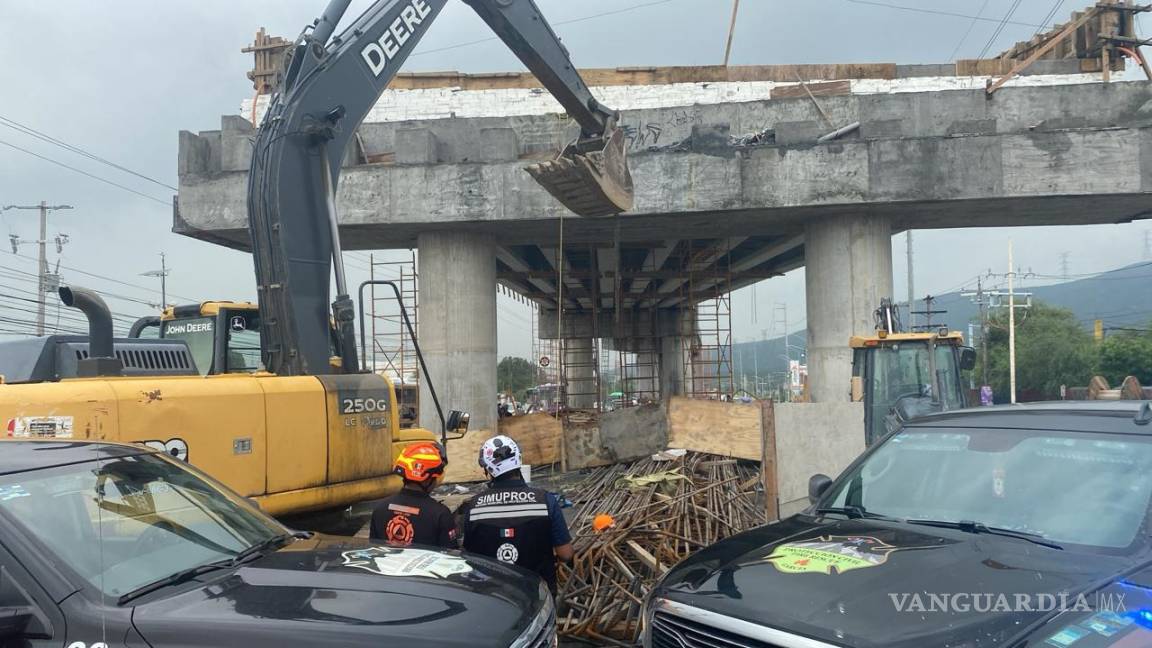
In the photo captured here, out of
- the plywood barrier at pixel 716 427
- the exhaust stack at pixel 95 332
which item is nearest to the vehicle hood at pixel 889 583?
the exhaust stack at pixel 95 332

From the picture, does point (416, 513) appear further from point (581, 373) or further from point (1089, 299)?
point (1089, 299)

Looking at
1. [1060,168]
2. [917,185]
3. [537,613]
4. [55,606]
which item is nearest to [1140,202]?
[1060,168]

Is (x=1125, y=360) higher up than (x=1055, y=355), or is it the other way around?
(x=1055, y=355)

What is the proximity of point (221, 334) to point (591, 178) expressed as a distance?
4.28 m

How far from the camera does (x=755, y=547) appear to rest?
3.64 m

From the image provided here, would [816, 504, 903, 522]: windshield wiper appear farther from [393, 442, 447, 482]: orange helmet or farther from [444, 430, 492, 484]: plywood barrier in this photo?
[444, 430, 492, 484]: plywood barrier

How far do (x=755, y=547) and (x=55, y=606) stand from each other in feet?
9.23

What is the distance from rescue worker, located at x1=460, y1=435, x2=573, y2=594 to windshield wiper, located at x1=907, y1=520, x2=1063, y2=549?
2035 millimetres

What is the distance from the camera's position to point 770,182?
47.9 ft

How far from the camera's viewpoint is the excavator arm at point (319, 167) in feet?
23.1

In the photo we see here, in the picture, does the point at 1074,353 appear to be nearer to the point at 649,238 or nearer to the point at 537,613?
the point at 649,238

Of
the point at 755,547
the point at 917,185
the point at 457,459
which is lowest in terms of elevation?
the point at 457,459

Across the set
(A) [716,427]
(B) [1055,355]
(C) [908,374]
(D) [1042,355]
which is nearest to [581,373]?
(A) [716,427]

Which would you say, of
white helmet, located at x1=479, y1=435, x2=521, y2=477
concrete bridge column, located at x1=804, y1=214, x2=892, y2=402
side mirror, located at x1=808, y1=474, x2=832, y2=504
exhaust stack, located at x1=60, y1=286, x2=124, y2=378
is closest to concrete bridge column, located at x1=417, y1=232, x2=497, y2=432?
concrete bridge column, located at x1=804, y1=214, x2=892, y2=402
